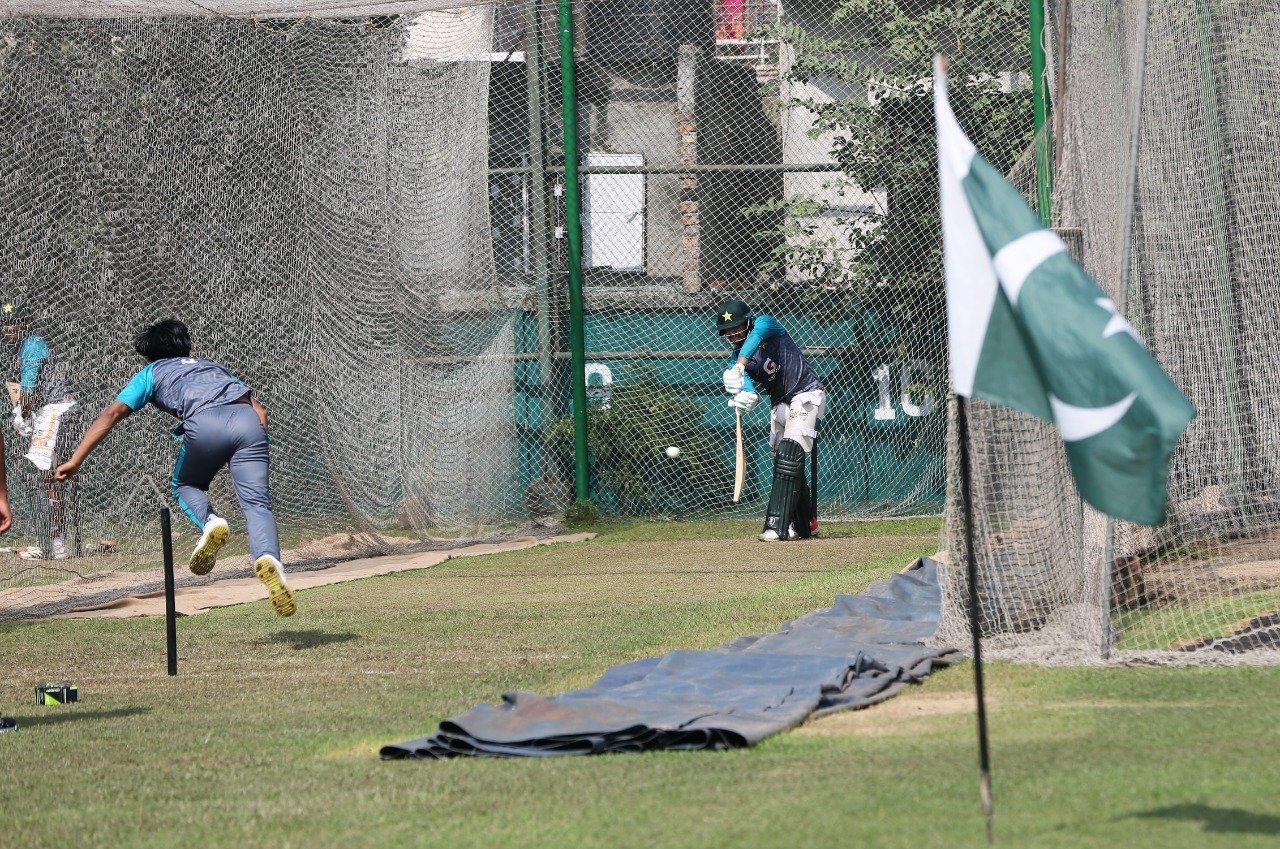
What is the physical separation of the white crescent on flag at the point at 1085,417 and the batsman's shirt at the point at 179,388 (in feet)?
19.6

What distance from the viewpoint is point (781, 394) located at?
1512 centimetres

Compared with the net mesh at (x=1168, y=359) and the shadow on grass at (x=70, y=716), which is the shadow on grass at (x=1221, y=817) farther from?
the shadow on grass at (x=70, y=716)

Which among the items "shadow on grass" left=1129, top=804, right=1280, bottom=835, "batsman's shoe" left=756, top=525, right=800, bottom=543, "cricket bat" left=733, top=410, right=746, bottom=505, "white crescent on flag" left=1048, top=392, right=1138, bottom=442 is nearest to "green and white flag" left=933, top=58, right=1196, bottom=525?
"white crescent on flag" left=1048, top=392, right=1138, bottom=442

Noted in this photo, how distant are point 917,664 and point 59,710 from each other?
3532 millimetres

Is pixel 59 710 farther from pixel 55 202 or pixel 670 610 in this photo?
pixel 55 202

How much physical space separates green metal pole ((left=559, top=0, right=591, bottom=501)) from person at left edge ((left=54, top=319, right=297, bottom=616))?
7.27m

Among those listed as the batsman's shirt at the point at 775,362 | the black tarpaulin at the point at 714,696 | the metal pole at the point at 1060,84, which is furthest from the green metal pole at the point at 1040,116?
the batsman's shirt at the point at 775,362

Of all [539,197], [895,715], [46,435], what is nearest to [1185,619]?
[895,715]

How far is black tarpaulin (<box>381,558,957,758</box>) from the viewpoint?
5988mm

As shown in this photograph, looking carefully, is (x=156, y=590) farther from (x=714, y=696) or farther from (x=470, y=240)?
(x=714, y=696)

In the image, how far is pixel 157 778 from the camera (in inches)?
233

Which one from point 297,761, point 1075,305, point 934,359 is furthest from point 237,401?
point 934,359

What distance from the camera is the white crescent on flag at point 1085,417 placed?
4.57 m

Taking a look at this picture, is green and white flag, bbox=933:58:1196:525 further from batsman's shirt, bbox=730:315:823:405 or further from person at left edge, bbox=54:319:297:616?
batsman's shirt, bbox=730:315:823:405
